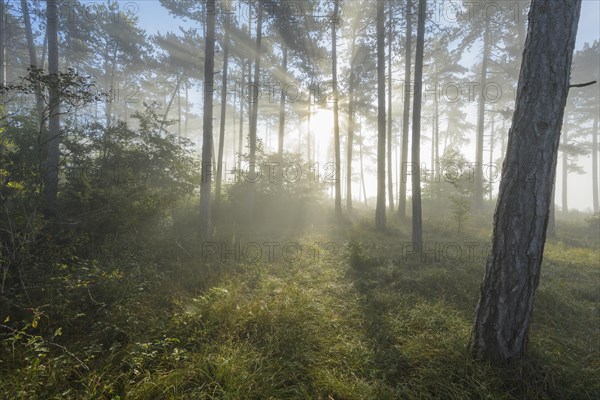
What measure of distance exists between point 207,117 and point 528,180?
920 cm

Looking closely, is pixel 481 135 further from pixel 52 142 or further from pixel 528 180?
pixel 52 142

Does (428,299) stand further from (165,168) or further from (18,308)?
(165,168)

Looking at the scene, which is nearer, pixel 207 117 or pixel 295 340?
pixel 295 340

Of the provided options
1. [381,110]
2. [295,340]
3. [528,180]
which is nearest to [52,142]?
[295,340]

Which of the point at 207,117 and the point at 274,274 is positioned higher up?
the point at 207,117

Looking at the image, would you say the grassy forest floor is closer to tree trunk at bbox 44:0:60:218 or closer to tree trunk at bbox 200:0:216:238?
tree trunk at bbox 200:0:216:238

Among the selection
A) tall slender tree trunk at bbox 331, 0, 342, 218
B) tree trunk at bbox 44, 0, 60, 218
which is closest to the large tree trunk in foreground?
tree trunk at bbox 44, 0, 60, 218

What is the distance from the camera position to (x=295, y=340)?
3980 millimetres

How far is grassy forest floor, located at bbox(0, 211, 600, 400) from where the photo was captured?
2971 millimetres

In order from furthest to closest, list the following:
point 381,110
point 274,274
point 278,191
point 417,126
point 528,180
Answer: point 278,191 < point 381,110 < point 417,126 < point 274,274 < point 528,180

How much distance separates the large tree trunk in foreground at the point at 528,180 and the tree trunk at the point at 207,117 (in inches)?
335

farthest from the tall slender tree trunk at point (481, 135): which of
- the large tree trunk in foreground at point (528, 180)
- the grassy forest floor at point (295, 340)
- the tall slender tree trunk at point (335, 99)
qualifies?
the large tree trunk in foreground at point (528, 180)

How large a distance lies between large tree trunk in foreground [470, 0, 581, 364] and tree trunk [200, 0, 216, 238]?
8.51m

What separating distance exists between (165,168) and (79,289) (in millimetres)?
7843
